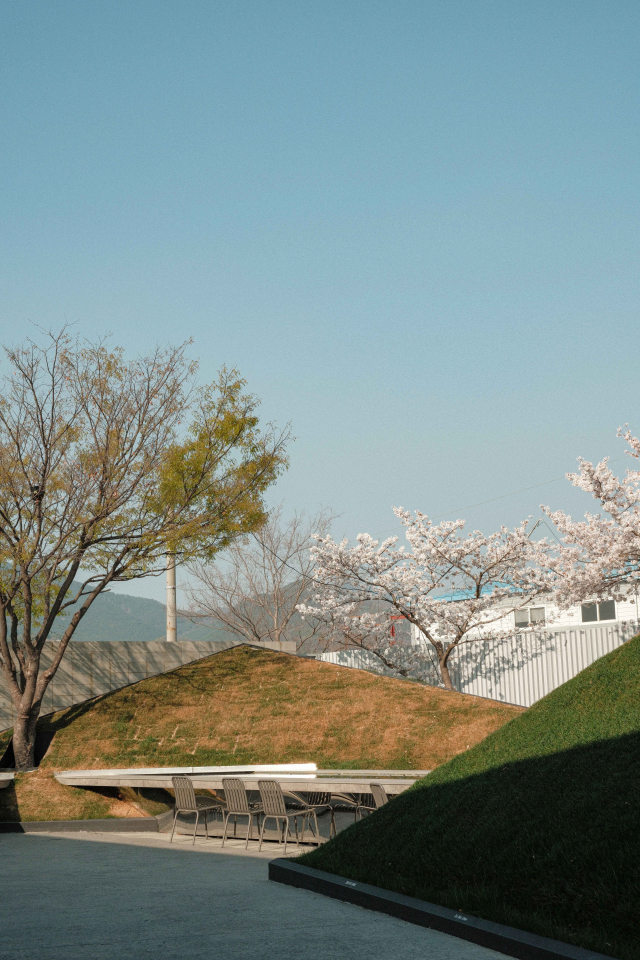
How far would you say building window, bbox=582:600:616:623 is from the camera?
1147 inches

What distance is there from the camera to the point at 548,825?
643 centimetres

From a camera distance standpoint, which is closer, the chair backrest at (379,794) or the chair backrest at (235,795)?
the chair backrest at (379,794)

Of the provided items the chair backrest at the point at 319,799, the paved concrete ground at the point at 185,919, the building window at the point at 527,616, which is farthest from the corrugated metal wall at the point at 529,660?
the paved concrete ground at the point at 185,919

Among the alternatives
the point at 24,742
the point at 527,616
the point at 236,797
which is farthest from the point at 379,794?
the point at 527,616

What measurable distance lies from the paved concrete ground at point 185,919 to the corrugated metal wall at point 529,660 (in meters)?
11.9

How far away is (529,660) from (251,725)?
8.11 metres

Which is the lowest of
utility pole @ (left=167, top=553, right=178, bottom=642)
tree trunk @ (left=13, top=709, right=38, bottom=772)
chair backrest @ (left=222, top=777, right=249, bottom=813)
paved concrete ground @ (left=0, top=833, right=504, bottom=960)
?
paved concrete ground @ (left=0, top=833, right=504, bottom=960)

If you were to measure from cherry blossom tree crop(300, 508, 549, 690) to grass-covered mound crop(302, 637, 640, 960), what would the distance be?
12801 mm

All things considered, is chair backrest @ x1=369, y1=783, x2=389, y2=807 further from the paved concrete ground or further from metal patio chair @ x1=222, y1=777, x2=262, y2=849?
metal patio chair @ x1=222, y1=777, x2=262, y2=849

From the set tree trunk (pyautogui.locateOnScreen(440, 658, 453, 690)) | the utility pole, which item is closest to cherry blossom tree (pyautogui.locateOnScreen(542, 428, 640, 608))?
tree trunk (pyautogui.locateOnScreen(440, 658, 453, 690))

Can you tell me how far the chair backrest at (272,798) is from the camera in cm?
1012

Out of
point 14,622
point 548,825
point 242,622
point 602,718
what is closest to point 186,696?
point 14,622

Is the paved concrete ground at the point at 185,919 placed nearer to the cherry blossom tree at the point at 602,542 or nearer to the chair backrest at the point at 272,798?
the chair backrest at the point at 272,798

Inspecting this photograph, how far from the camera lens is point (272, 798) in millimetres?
10203
